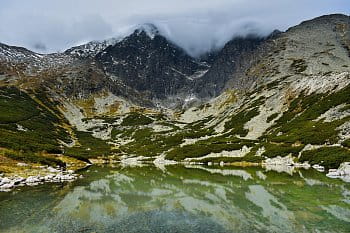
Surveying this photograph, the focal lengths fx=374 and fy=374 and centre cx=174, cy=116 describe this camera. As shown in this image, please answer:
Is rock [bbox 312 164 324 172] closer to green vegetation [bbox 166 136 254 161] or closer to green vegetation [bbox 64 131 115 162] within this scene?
green vegetation [bbox 166 136 254 161]

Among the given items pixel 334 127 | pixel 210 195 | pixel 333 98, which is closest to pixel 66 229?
pixel 210 195

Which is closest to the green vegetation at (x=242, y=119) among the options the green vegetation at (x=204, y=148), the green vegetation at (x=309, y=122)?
the green vegetation at (x=204, y=148)

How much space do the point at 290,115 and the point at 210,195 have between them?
10395cm

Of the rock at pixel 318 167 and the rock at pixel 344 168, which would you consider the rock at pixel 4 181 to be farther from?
the rock at pixel 318 167

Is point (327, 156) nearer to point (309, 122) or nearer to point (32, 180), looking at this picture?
point (309, 122)

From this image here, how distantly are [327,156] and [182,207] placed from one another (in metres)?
52.6

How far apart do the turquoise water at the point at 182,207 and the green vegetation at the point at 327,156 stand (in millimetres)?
17475

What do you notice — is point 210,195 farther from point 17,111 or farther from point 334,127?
point 17,111

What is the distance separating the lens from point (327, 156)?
81.6m

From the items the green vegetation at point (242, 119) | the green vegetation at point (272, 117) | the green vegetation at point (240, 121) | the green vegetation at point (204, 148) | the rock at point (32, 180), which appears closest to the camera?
the rock at point (32, 180)

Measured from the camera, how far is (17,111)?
188375 mm

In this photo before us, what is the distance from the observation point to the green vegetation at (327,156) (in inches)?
2943

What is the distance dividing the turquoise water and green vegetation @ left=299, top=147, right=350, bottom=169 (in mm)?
17475

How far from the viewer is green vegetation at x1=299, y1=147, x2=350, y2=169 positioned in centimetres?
7475
